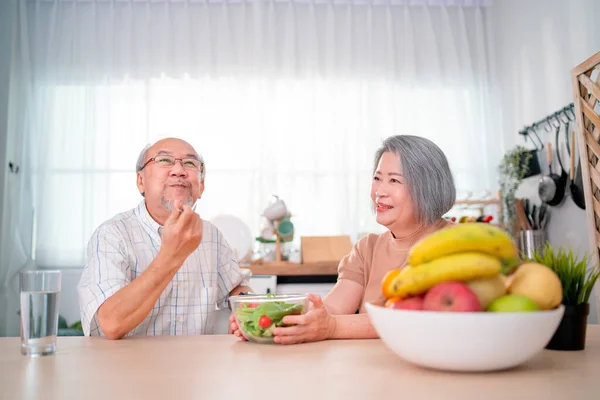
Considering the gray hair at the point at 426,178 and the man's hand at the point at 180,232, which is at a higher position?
the gray hair at the point at 426,178

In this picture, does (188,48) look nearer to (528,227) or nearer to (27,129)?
(27,129)

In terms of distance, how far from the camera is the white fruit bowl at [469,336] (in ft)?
A: 2.08

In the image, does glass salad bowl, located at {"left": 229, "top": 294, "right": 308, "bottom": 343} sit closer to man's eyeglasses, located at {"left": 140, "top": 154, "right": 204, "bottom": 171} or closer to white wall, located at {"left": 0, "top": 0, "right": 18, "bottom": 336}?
man's eyeglasses, located at {"left": 140, "top": 154, "right": 204, "bottom": 171}

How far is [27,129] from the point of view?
3.93 metres

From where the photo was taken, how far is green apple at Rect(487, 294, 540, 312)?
2.14 feet

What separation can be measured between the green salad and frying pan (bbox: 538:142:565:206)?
254 centimetres

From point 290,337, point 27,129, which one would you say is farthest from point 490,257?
point 27,129

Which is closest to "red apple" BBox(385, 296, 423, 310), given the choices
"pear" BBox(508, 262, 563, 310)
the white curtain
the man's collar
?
"pear" BBox(508, 262, 563, 310)

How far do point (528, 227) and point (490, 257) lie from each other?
3.03m

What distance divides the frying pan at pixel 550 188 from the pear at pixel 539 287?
263 centimetres

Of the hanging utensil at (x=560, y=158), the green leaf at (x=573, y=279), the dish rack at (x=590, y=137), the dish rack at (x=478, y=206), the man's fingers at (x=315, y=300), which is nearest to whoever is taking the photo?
the green leaf at (x=573, y=279)

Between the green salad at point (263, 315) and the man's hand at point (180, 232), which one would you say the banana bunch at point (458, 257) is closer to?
the green salad at point (263, 315)

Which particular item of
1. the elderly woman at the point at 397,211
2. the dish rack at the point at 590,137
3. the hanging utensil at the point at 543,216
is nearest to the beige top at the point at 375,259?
the elderly woman at the point at 397,211

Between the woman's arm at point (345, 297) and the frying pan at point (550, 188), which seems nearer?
the woman's arm at point (345, 297)
